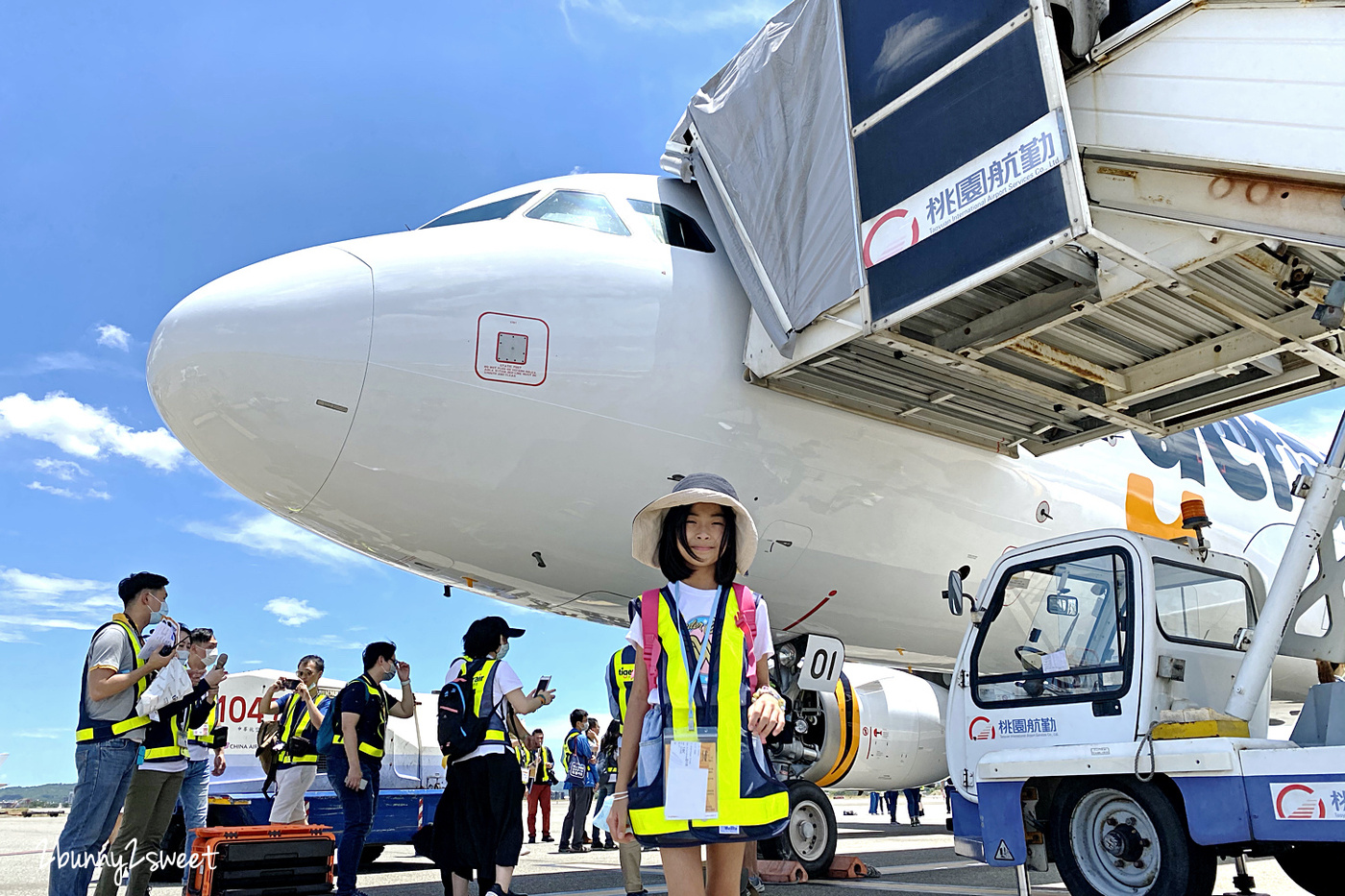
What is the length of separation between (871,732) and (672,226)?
393 centimetres

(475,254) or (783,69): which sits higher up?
(783,69)

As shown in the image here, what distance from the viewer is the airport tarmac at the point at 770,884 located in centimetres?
617

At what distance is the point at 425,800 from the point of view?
934cm

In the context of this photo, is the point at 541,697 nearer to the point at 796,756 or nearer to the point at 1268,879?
the point at 796,756

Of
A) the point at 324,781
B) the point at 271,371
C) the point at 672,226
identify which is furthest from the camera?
the point at 324,781

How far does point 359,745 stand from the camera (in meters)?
5.91

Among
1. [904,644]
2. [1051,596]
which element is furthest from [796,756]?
[1051,596]

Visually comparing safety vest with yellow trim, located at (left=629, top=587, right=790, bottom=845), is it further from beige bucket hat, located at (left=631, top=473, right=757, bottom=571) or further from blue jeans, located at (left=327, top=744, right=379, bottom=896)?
blue jeans, located at (left=327, top=744, right=379, bottom=896)

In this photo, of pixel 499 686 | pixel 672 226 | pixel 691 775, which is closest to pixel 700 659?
pixel 691 775

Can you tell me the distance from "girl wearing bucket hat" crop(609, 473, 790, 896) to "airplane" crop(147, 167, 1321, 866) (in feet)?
10.7

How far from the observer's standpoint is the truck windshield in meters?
4.78

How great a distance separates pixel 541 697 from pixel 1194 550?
11.5ft

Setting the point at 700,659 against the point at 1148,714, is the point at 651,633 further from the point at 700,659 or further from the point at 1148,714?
the point at 1148,714

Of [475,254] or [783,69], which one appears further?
[783,69]
